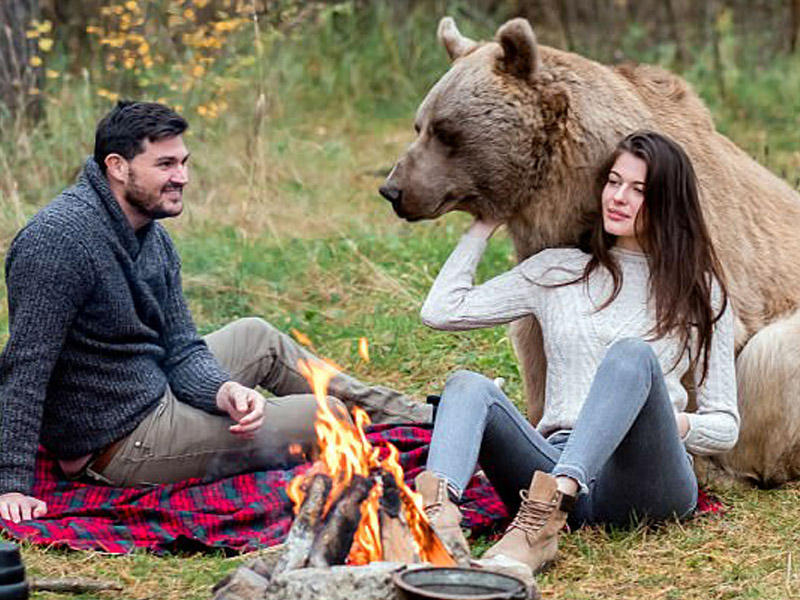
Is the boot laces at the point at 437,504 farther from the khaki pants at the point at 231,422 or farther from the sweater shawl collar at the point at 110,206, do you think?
the sweater shawl collar at the point at 110,206

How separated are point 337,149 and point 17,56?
2.19 meters

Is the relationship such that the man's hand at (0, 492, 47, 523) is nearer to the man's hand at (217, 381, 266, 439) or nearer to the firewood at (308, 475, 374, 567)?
the man's hand at (217, 381, 266, 439)

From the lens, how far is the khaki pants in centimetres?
455

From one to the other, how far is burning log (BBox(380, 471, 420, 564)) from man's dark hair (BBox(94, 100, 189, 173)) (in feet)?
4.92

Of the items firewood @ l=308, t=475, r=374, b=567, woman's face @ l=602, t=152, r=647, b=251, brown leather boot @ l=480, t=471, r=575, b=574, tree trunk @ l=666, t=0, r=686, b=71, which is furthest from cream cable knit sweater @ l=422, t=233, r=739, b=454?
tree trunk @ l=666, t=0, r=686, b=71

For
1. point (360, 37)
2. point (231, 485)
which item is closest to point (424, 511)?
point (231, 485)

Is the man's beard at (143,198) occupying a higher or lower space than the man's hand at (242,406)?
higher

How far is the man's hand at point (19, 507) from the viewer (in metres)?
4.25

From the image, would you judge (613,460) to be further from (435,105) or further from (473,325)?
(435,105)

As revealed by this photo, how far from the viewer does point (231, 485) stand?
4.63 metres

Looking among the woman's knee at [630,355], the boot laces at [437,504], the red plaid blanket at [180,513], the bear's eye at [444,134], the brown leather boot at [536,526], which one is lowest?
the red plaid blanket at [180,513]

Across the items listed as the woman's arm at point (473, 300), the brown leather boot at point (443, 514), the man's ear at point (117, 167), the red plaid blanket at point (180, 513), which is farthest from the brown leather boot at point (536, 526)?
the man's ear at point (117, 167)

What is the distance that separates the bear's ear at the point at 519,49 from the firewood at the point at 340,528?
1600mm

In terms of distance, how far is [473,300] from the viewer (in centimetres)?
445
